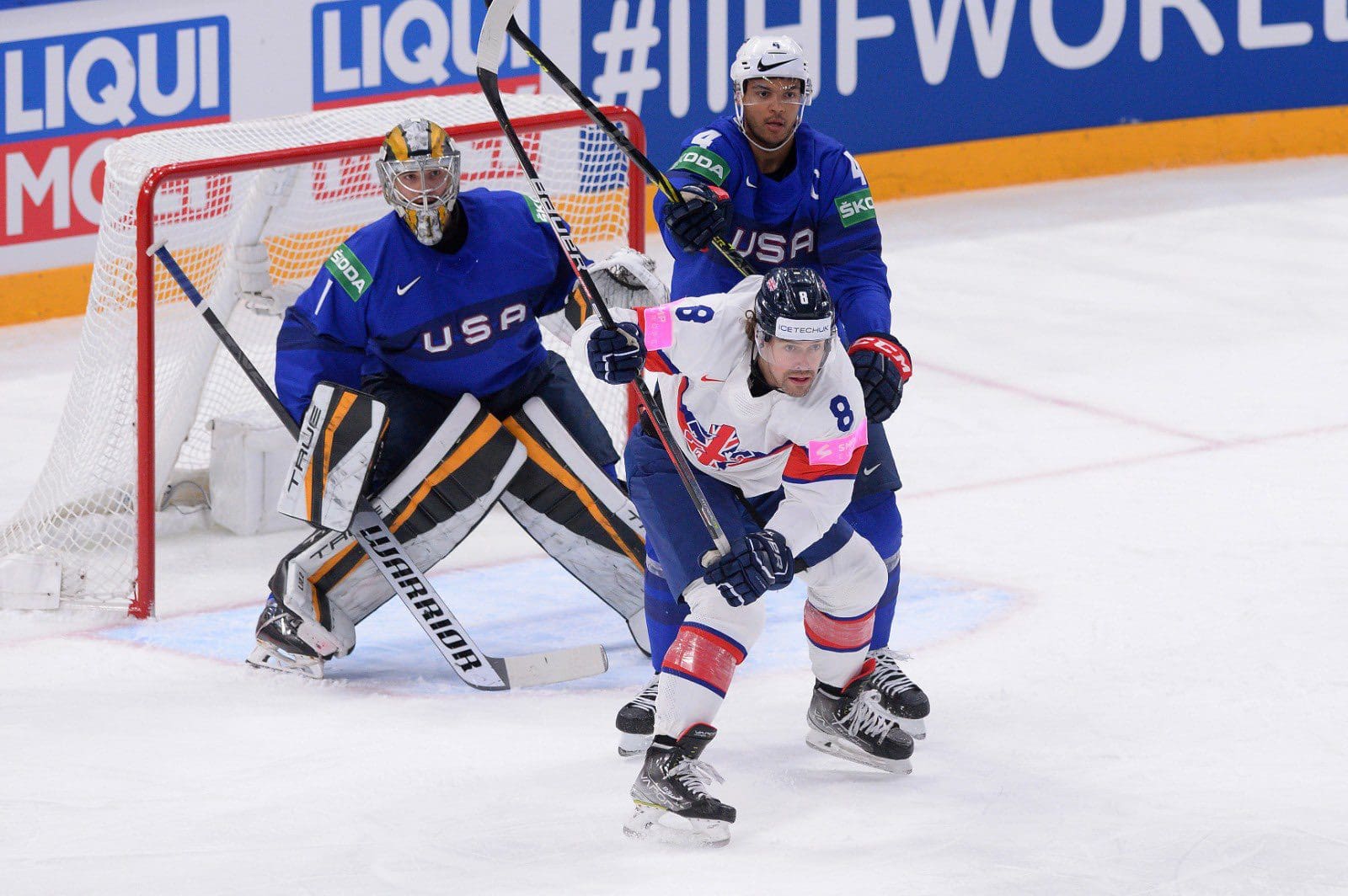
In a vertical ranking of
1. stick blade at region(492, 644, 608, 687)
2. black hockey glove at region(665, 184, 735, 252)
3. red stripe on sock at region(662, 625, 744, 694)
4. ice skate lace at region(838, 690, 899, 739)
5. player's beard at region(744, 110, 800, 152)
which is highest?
player's beard at region(744, 110, 800, 152)

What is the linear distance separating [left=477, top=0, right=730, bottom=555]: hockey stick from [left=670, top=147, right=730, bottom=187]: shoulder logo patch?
259mm

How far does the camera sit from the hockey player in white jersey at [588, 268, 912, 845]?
339 centimetres

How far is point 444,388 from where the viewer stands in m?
4.40

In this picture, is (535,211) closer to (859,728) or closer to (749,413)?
(749,413)

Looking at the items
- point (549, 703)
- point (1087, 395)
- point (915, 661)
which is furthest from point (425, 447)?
point (1087, 395)

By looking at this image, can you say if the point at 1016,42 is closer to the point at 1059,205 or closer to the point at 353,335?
the point at 1059,205

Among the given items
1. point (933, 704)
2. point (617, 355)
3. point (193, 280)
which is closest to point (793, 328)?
point (617, 355)

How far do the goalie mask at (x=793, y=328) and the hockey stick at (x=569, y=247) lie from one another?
25cm

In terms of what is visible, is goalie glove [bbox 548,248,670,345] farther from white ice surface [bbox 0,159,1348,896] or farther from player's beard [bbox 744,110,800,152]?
white ice surface [bbox 0,159,1348,896]

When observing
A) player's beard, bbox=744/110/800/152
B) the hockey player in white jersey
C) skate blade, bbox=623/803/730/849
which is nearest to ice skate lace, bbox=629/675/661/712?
the hockey player in white jersey

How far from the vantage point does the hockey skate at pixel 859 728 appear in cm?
374

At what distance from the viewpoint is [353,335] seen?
429cm

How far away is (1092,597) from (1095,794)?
111cm

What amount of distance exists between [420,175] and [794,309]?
3.62ft
